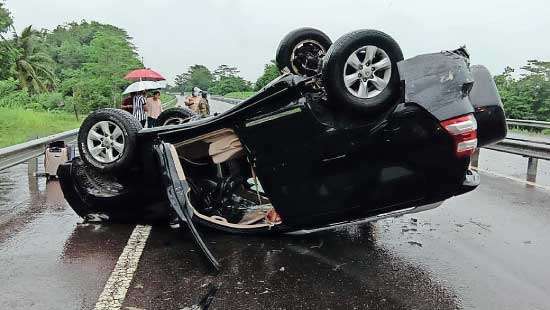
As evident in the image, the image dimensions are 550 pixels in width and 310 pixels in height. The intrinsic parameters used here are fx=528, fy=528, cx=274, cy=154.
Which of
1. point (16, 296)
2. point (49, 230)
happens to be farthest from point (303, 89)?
point (49, 230)

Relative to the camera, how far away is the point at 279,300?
358 centimetres

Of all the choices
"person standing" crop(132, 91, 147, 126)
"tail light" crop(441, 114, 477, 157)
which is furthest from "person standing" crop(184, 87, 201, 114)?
"tail light" crop(441, 114, 477, 157)

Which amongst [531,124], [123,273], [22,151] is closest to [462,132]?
[123,273]

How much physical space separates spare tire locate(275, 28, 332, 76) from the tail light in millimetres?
2412

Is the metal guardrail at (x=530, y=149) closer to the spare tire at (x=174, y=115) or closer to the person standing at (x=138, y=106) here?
the spare tire at (x=174, y=115)

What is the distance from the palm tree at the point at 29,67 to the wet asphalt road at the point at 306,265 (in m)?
32.6

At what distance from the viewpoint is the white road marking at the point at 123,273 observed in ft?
11.5

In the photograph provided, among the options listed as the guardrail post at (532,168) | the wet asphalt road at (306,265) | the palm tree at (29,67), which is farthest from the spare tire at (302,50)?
the palm tree at (29,67)

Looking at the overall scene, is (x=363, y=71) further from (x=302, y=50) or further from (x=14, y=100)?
(x=14, y=100)

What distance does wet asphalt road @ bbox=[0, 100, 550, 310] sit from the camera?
3.59m

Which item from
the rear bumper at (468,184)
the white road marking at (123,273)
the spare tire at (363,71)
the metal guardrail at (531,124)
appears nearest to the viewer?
the white road marking at (123,273)

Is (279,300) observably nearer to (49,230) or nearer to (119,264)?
(119,264)

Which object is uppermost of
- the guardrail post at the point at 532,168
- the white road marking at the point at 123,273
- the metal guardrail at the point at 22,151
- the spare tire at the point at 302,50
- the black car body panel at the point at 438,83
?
the spare tire at the point at 302,50

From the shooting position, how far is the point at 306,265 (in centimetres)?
426
